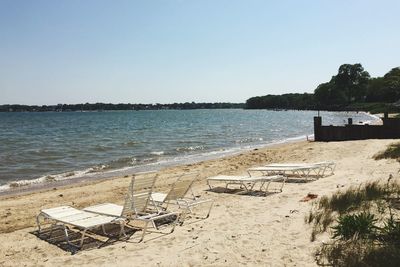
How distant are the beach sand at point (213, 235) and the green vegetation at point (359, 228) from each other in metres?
0.28

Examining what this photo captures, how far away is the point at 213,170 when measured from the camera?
18.3 metres

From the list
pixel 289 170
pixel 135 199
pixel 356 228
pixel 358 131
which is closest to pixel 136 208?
pixel 135 199

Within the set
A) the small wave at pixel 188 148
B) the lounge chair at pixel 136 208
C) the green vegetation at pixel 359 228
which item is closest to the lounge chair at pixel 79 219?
the lounge chair at pixel 136 208

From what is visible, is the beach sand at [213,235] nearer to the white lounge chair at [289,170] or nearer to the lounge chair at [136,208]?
the lounge chair at [136,208]

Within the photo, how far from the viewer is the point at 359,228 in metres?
6.65

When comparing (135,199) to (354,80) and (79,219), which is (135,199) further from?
(354,80)

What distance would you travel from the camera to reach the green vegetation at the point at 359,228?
5648mm

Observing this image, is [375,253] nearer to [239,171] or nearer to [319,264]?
[319,264]

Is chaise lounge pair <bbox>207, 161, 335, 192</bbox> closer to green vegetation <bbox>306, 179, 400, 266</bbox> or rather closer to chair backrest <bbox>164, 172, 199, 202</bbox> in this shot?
chair backrest <bbox>164, 172, 199, 202</bbox>

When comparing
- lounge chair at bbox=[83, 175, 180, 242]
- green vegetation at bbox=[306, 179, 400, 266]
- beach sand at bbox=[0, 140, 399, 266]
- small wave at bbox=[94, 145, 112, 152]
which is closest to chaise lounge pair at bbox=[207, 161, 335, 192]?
beach sand at bbox=[0, 140, 399, 266]

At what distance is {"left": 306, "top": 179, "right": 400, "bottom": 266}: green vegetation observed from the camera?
5.65 metres

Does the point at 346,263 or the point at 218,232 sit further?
the point at 218,232

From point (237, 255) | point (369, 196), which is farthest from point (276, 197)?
point (237, 255)

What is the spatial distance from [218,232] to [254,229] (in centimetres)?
65
